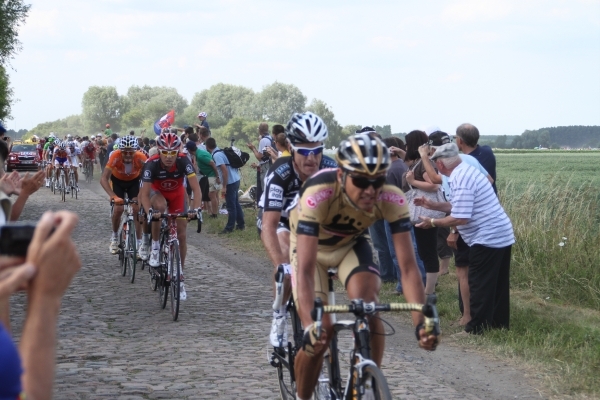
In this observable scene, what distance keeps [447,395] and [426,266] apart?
3733mm

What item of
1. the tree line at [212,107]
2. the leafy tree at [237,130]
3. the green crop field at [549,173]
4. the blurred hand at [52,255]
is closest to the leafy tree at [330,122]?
the tree line at [212,107]

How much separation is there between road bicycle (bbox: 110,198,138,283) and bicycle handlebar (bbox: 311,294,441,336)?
8809 mm

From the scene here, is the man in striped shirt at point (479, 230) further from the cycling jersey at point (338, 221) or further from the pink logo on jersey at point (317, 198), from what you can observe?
the pink logo on jersey at point (317, 198)

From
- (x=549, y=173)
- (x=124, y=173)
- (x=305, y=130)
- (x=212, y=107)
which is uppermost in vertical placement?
(x=212, y=107)

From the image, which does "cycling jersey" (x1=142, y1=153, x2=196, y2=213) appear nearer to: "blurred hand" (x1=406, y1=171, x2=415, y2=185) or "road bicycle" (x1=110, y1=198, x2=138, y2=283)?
"road bicycle" (x1=110, y1=198, x2=138, y2=283)

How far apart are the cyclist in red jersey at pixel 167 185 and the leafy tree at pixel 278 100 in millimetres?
124033

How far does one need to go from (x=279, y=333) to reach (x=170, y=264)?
4348mm

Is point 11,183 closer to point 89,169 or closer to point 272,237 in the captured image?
point 272,237

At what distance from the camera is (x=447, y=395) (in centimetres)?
706

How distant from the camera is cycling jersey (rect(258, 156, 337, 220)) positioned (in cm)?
674

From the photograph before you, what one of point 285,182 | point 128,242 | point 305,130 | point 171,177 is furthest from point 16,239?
point 128,242

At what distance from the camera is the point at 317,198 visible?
16.1ft

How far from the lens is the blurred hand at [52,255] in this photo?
2.29 meters

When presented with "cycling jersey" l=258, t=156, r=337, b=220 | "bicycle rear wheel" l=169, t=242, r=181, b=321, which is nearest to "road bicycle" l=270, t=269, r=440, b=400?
"cycling jersey" l=258, t=156, r=337, b=220
